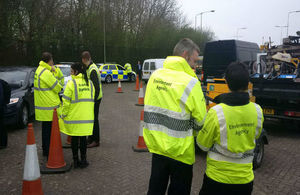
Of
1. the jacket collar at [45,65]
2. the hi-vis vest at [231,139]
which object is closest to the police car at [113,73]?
the jacket collar at [45,65]

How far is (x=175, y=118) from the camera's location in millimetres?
2314

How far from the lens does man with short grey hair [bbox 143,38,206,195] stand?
2.28m

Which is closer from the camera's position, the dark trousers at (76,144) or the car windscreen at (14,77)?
the dark trousers at (76,144)

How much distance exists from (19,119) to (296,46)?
783cm

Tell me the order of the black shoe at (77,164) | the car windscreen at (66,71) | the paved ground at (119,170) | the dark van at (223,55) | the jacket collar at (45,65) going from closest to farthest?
1. the paved ground at (119,170)
2. the black shoe at (77,164)
3. the jacket collar at (45,65)
4. the dark van at (223,55)
5. the car windscreen at (66,71)

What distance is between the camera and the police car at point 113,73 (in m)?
21.1

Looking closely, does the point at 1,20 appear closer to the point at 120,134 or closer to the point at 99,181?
the point at 120,134

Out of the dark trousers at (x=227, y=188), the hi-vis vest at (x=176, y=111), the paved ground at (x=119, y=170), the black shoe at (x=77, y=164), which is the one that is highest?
the hi-vis vest at (x=176, y=111)

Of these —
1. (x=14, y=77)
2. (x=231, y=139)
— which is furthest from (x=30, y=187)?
(x=14, y=77)

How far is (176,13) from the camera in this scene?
119ft

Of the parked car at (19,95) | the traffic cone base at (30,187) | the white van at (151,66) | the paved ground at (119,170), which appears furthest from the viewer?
the white van at (151,66)

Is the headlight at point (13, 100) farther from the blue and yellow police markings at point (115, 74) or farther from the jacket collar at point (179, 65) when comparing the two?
the blue and yellow police markings at point (115, 74)

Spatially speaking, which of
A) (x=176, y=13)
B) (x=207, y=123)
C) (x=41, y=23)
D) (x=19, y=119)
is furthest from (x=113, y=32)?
(x=207, y=123)

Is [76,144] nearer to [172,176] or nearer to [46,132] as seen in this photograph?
[46,132]
